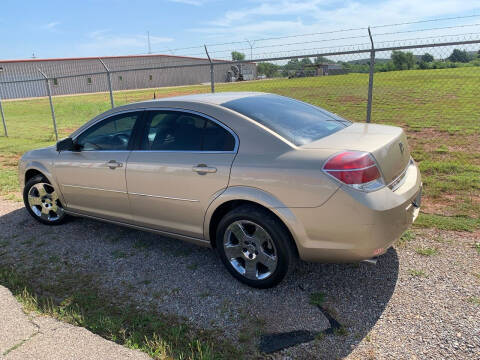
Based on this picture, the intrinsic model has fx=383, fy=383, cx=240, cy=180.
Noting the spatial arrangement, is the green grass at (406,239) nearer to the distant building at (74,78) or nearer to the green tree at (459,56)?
the green tree at (459,56)

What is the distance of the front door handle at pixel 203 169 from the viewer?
10.6 ft

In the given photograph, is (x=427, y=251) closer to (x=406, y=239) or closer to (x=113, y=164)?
(x=406, y=239)

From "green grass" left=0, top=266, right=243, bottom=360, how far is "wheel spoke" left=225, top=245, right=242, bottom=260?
698 millimetres

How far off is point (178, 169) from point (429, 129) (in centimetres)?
815

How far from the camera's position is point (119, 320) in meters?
2.91

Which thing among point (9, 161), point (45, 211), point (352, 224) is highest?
point (352, 224)

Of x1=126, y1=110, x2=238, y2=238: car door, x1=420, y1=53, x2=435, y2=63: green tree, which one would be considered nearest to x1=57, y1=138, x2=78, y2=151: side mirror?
x1=126, y1=110, x2=238, y2=238: car door

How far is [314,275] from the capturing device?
3.43m

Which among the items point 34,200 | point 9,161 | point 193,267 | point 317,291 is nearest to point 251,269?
point 317,291

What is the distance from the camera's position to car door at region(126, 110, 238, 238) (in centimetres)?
328

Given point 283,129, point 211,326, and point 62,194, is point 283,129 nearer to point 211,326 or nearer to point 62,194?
point 211,326

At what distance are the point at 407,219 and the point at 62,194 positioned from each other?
3796 millimetres

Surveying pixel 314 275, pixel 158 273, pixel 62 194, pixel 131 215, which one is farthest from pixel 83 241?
pixel 314 275

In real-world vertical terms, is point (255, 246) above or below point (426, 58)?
below
